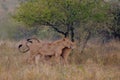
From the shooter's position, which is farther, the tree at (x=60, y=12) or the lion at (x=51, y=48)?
the tree at (x=60, y=12)

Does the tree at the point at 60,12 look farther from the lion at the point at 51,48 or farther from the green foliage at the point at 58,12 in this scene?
the lion at the point at 51,48

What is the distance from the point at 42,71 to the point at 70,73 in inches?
33.6

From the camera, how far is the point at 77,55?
17.3 metres

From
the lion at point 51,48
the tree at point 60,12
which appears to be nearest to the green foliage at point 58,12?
the tree at point 60,12

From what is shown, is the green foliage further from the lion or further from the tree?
the lion

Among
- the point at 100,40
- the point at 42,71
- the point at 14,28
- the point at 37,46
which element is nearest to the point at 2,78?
the point at 42,71

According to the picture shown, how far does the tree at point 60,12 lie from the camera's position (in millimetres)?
16984

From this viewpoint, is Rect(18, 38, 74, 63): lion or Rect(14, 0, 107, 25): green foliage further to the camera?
Rect(14, 0, 107, 25): green foliage

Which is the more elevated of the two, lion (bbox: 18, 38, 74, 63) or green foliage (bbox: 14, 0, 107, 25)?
green foliage (bbox: 14, 0, 107, 25)

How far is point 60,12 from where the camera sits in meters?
17.0

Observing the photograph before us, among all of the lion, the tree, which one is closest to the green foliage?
the tree

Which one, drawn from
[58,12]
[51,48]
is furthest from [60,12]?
[51,48]

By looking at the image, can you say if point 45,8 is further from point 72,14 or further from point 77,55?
point 77,55

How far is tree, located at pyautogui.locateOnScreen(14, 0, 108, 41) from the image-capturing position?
1698 centimetres
